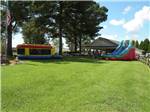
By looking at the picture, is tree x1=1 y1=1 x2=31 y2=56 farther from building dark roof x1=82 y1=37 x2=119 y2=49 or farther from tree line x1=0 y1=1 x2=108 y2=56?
building dark roof x1=82 y1=37 x2=119 y2=49

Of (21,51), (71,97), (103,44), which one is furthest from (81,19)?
(71,97)

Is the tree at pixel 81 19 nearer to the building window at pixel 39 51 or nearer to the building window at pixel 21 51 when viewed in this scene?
the building window at pixel 39 51

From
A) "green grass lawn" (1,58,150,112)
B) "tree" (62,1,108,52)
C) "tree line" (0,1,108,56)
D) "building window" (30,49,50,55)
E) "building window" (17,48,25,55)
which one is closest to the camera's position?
"green grass lawn" (1,58,150,112)

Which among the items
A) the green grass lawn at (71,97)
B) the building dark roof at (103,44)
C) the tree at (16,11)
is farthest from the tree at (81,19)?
the green grass lawn at (71,97)

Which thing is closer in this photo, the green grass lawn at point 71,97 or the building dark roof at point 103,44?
the green grass lawn at point 71,97

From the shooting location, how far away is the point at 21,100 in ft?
34.7

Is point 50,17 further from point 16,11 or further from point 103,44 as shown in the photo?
point 103,44

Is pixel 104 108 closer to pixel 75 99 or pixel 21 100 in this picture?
pixel 75 99

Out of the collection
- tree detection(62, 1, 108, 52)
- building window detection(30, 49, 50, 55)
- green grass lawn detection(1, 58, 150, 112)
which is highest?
tree detection(62, 1, 108, 52)

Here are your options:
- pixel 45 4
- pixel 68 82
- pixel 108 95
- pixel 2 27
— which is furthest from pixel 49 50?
pixel 108 95

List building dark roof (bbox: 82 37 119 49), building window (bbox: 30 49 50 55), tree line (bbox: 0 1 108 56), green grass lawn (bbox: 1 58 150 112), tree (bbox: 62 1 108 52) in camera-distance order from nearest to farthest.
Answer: green grass lawn (bbox: 1 58 150 112), building window (bbox: 30 49 50 55), tree line (bbox: 0 1 108 56), tree (bbox: 62 1 108 52), building dark roof (bbox: 82 37 119 49)

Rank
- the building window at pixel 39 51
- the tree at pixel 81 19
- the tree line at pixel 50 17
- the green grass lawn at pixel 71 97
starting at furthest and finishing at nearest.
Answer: the tree at pixel 81 19, the tree line at pixel 50 17, the building window at pixel 39 51, the green grass lawn at pixel 71 97

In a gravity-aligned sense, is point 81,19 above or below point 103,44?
above

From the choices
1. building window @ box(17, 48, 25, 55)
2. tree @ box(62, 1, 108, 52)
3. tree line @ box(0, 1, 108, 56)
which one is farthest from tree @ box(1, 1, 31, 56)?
tree @ box(62, 1, 108, 52)
